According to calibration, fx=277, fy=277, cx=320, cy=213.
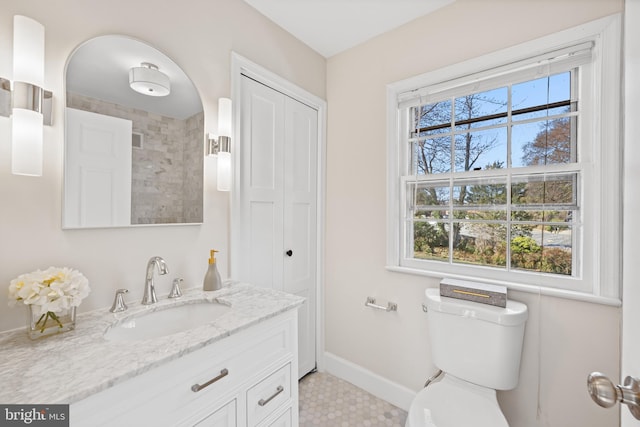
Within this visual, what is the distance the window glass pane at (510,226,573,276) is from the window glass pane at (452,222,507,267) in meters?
0.06

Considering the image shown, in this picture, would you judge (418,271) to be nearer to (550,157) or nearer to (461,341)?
(461,341)

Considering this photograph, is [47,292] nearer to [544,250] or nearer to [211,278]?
[211,278]

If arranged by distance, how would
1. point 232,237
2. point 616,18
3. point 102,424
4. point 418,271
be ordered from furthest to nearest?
point 418,271
point 232,237
point 616,18
point 102,424

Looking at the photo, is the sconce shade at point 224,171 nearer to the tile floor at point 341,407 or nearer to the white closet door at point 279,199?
the white closet door at point 279,199

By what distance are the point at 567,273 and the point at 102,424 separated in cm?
188

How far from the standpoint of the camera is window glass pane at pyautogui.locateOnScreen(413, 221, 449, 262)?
5.62 ft

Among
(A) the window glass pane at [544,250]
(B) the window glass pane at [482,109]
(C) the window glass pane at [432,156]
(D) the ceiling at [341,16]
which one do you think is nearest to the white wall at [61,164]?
(D) the ceiling at [341,16]

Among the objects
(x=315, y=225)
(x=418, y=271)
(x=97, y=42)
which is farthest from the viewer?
(x=315, y=225)

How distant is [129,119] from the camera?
1.16m

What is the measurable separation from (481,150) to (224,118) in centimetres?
144

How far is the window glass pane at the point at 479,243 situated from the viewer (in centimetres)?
153

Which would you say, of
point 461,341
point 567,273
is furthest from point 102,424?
point 567,273

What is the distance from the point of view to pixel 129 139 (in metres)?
1.16

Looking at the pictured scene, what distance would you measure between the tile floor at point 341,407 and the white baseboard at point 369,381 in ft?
0.10
